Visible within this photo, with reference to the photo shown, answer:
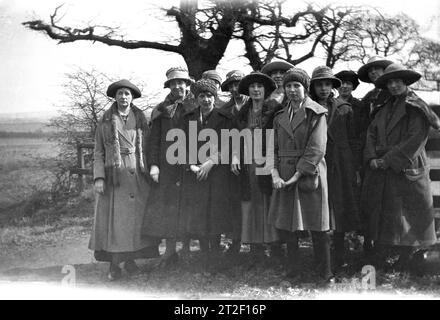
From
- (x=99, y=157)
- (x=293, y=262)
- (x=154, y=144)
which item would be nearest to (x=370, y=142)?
(x=293, y=262)

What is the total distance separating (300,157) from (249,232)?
101 centimetres

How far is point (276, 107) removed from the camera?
4.43 m

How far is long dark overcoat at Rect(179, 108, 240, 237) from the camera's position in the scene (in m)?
4.59

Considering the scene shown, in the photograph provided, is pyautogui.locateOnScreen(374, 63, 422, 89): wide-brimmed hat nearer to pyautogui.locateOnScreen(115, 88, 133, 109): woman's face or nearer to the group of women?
the group of women

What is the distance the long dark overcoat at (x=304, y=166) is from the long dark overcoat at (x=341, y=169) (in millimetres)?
286

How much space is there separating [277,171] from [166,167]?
126 cm

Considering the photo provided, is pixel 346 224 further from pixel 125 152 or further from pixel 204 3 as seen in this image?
pixel 204 3

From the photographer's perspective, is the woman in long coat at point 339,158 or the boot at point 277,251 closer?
the woman in long coat at point 339,158

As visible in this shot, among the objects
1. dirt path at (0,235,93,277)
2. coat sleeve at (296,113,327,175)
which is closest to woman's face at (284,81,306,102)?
coat sleeve at (296,113,327,175)

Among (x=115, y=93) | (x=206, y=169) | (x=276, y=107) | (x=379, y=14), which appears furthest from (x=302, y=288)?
(x=379, y=14)

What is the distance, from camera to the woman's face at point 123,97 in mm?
4672

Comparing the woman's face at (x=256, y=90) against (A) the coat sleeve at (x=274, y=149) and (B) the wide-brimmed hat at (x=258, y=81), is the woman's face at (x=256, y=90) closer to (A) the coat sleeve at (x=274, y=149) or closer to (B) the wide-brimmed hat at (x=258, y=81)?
(B) the wide-brimmed hat at (x=258, y=81)

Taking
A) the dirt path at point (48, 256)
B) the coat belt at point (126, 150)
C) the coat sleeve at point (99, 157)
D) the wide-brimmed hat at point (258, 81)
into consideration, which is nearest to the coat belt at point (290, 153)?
the wide-brimmed hat at point (258, 81)

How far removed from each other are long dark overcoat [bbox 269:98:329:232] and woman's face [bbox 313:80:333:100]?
17.4 inches
